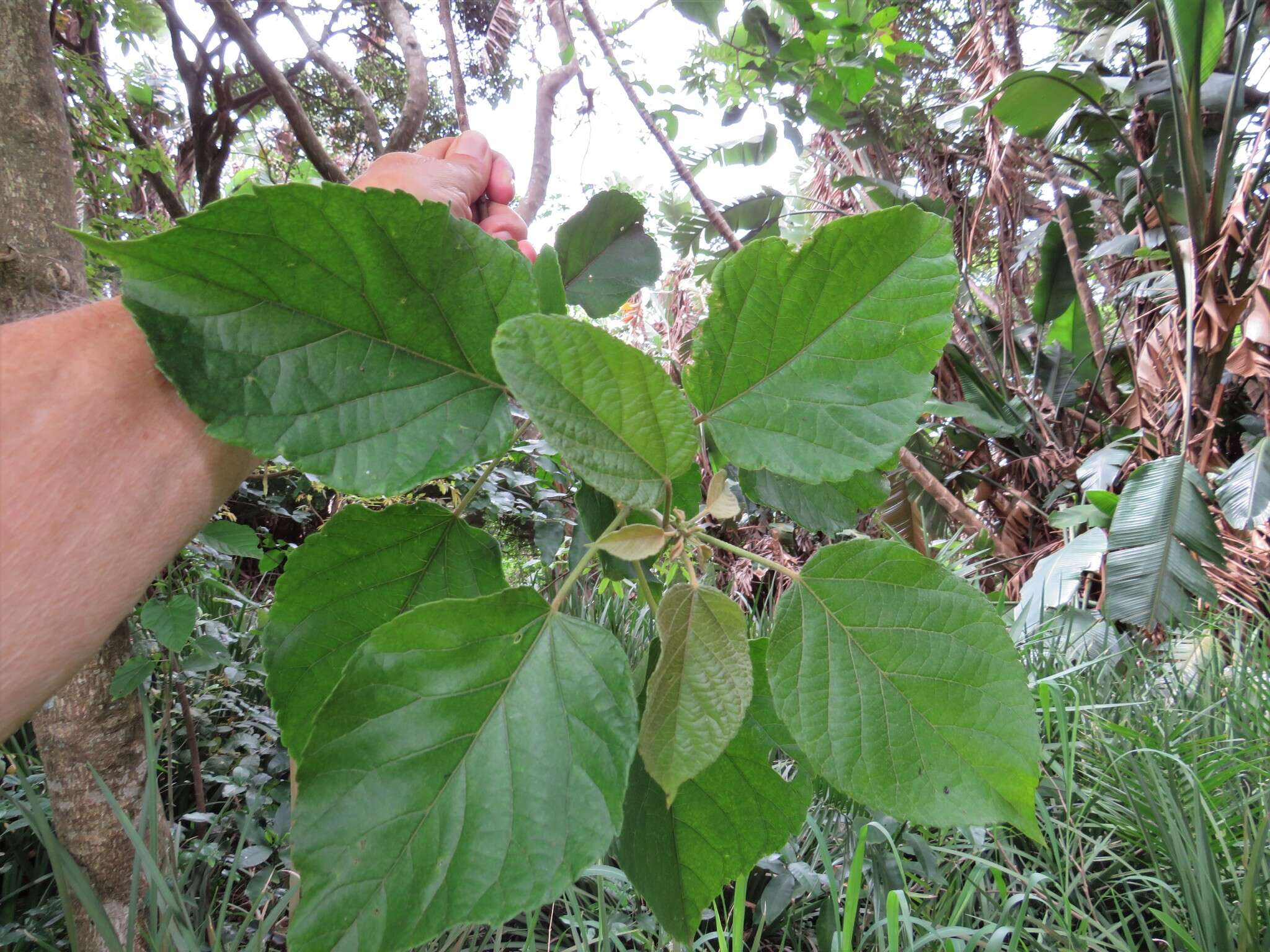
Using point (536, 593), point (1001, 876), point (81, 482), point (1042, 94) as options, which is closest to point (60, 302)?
point (81, 482)

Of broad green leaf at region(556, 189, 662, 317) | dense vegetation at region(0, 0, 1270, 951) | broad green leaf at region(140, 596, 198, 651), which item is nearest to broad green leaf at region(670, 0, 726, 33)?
dense vegetation at region(0, 0, 1270, 951)

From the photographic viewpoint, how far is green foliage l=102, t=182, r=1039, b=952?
190 mm

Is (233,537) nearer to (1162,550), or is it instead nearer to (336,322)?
(336,322)

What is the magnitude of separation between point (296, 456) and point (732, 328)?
0.48 ft

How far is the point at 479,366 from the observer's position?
0.78ft

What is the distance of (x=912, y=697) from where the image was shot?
0.24 m

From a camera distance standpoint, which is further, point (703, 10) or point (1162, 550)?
point (1162, 550)

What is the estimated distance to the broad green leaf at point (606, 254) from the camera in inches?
14.4

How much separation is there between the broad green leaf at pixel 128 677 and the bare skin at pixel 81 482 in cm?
67

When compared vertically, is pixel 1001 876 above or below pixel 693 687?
below

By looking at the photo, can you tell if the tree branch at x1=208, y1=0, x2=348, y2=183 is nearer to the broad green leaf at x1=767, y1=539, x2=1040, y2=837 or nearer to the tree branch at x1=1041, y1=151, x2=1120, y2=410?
the broad green leaf at x1=767, y1=539, x2=1040, y2=837

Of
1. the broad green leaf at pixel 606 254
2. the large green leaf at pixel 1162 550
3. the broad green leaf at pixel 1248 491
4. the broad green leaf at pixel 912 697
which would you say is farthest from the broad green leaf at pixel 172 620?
the broad green leaf at pixel 1248 491

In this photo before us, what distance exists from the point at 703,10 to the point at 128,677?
1263 mm

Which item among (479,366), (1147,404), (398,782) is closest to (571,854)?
(398,782)
